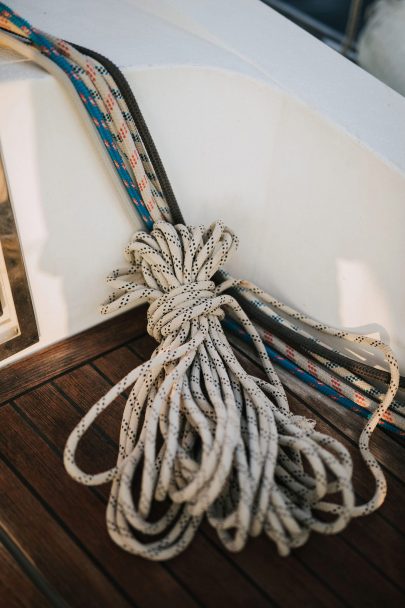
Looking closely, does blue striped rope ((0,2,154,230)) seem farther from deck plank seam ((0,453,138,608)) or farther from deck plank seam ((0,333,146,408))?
deck plank seam ((0,453,138,608))

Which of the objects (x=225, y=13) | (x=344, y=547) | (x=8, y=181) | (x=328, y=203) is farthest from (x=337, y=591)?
(x=225, y=13)

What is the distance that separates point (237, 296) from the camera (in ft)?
4.09

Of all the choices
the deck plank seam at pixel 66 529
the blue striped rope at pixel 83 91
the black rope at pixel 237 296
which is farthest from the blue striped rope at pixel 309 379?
the deck plank seam at pixel 66 529

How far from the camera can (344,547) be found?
91 centimetres

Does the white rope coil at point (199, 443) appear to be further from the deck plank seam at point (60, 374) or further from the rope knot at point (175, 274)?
the deck plank seam at point (60, 374)

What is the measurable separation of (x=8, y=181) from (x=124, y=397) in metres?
0.41

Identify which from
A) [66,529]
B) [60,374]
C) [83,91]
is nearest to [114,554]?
[66,529]

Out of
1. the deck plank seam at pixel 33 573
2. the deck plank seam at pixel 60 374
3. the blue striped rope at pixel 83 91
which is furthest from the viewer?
the deck plank seam at pixel 60 374

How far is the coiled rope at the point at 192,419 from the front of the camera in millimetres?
848

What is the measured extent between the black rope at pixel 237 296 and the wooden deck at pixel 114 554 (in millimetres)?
141

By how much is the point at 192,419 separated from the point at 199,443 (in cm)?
7

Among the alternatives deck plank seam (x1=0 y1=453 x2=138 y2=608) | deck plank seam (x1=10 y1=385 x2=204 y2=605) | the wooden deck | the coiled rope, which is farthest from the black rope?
deck plank seam (x1=0 y1=453 x2=138 y2=608)

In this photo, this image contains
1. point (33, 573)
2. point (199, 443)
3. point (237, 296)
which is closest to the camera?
point (33, 573)

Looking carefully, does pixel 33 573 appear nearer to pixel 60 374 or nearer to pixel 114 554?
pixel 114 554
